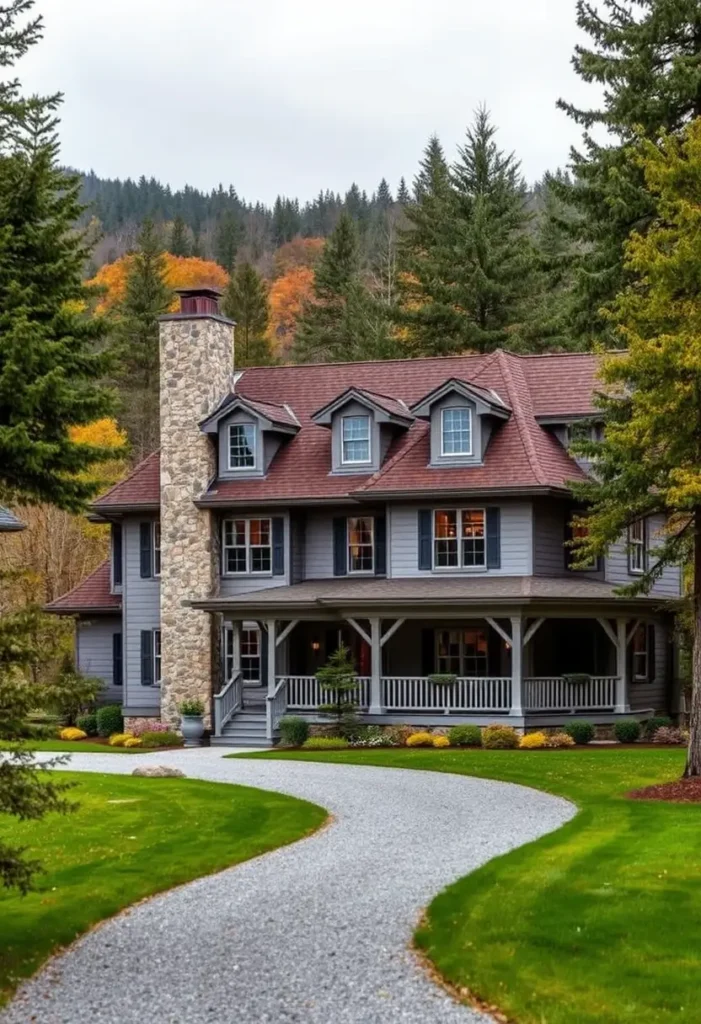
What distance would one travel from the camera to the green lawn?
33.2 ft

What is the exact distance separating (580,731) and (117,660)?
14.1 metres

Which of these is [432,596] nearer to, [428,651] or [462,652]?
[462,652]

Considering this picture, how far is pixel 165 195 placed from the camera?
139 m

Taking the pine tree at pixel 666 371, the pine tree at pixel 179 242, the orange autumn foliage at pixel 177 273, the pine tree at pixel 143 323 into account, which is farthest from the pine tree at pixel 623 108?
the pine tree at pixel 179 242

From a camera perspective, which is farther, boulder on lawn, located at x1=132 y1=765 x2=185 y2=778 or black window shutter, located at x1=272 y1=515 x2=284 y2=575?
black window shutter, located at x1=272 y1=515 x2=284 y2=575

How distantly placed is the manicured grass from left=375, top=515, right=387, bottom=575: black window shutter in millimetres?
12051

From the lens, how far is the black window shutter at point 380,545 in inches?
1383

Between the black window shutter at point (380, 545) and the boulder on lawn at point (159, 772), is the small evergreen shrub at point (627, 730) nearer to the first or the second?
the black window shutter at point (380, 545)

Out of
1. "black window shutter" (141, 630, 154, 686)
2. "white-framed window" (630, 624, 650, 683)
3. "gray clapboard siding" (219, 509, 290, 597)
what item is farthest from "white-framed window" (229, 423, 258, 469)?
"white-framed window" (630, 624, 650, 683)

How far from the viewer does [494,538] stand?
3350cm

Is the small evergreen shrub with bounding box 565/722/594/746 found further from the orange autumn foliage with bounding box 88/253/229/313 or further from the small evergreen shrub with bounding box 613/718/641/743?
the orange autumn foliage with bounding box 88/253/229/313

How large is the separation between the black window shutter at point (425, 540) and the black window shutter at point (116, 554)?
909cm

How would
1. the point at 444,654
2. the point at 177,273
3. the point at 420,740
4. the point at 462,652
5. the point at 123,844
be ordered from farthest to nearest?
the point at 177,273
the point at 444,654
the point at 462,652
the point at 420,740
the point at 123,844

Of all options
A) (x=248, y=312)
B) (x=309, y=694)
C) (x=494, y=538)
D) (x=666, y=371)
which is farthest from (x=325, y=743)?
(x=248, y=312)
